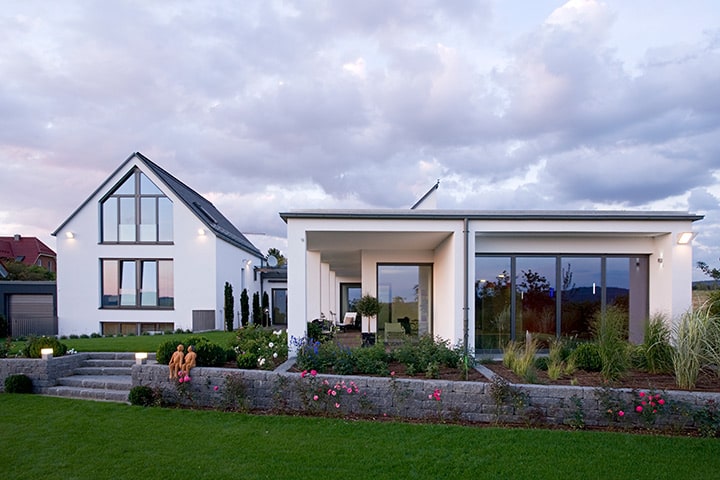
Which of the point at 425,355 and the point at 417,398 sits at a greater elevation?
the point at 425,355

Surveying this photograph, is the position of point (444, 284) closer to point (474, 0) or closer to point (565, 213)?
point (565, 213)

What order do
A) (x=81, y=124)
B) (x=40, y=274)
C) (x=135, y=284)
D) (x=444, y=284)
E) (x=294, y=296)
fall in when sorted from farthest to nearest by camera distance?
1. (x=40, y=274)
2. (x=135, y=284)
3. (x=81, y=124)
4. (x=444, y=284)
5. (x=294, y=296)

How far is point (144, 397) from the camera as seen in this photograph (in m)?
6.67

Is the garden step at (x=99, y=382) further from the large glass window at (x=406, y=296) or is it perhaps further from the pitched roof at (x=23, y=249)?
the pitched roof at (x=23, y=249)

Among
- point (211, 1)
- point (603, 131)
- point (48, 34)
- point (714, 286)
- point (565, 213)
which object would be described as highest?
point (211, 1)

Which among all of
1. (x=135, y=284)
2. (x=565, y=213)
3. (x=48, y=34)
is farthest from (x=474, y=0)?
(x=135, y=284)

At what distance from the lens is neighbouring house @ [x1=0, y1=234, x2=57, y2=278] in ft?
114

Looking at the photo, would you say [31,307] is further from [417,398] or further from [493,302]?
[417,398]

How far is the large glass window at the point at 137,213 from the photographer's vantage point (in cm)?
1839

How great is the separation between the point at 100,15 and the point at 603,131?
14285 millimetres

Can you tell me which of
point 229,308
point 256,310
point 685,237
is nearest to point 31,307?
point 229,308

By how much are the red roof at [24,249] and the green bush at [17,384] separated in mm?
33797

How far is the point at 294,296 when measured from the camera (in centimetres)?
838

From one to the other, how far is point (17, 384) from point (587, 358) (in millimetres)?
10153
